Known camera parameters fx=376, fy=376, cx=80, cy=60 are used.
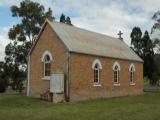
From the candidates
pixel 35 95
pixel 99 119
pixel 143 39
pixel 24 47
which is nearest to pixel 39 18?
pixel 24 47

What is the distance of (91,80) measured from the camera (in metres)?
33.9

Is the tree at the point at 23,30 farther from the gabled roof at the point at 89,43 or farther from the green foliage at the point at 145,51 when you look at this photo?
the green foliage at the point at 145,51

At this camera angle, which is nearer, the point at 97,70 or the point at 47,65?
the point at 47,65

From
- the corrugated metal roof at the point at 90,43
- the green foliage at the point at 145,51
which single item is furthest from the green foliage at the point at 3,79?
the green foliage at the point at 145,51

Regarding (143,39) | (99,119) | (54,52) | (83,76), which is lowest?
(99,119)

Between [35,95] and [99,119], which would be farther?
[35,95]

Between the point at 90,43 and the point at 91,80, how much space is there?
4240mm

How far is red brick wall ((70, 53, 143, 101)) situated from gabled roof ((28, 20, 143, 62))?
0.60 m

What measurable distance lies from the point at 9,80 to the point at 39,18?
9.80 m

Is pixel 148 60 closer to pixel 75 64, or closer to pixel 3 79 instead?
pixel 3 79

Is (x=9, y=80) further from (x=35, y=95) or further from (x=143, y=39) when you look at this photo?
(x=143, y=39)

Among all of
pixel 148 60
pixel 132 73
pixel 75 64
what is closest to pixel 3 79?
pixel 132 73

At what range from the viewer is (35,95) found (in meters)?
33.8

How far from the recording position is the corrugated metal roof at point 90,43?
107 ft
